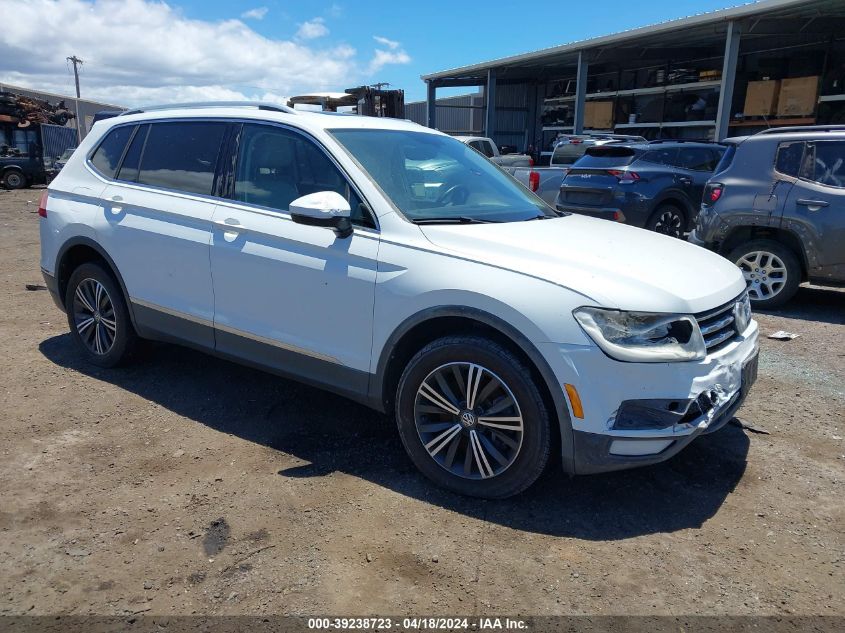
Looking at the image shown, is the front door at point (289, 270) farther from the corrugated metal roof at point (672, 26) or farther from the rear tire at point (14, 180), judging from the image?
the rear tire at point (14, 180)

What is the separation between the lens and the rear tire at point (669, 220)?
9818 millimetres

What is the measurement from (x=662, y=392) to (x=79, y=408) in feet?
11.9

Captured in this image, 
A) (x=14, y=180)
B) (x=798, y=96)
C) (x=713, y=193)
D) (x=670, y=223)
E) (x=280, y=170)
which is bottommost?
(x=14, y=180)

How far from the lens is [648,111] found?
21828 mm

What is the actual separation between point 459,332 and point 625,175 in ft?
24.4

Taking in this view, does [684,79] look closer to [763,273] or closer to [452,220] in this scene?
[763,273]

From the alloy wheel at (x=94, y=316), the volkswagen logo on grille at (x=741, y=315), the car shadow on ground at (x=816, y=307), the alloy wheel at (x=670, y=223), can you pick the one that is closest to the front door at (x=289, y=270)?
the alloy wheel at (x=94, y=316)

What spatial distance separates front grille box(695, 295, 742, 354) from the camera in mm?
2984

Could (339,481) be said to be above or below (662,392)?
below

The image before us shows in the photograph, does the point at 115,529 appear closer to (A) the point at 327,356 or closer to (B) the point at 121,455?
(B) the point at 121,455

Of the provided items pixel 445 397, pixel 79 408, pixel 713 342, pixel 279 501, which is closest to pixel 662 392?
pixel 713 342

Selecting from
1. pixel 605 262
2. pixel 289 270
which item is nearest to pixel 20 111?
pixel 289 270

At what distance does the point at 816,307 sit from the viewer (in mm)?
7051

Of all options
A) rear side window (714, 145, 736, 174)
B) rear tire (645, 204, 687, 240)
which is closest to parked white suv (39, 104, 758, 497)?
rear side window (714, 145, 736, 174)
